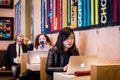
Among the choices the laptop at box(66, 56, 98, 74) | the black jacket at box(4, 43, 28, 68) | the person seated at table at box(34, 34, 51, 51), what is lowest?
the black jacket at box(4, 43, 28, 68)

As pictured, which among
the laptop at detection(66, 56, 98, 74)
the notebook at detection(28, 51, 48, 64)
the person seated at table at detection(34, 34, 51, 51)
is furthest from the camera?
the person seated at table at detection(34, 34, 51, 51)

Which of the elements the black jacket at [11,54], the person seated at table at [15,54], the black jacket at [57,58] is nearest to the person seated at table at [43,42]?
the person seated at table at [15,54]

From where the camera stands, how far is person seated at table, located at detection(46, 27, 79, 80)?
141 inches

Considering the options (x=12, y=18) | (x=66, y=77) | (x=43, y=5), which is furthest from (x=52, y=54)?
(x=12, y=18)

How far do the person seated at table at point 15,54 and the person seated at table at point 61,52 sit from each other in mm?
2766

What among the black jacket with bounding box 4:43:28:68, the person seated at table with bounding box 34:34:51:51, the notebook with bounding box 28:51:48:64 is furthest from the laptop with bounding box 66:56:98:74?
the black jacket with bounding box 4:43:28:68

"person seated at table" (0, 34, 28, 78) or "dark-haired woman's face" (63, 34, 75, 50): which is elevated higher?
"dark-haired woman's face" (63, 34, 75, 50)

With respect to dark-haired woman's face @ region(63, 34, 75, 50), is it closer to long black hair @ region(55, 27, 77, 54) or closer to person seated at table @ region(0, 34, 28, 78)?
long black hair @ region(55, 27, 77, 54)

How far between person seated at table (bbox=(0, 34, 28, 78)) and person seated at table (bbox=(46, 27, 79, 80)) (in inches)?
109

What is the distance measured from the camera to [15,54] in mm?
7320

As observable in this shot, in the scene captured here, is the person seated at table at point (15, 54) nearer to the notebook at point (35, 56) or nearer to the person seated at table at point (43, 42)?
the person seated at table at point (43, 42)

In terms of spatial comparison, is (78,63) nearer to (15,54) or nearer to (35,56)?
→ (35,56)

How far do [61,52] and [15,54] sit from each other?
383cm

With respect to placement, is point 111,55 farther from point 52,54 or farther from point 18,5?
point 18,5
